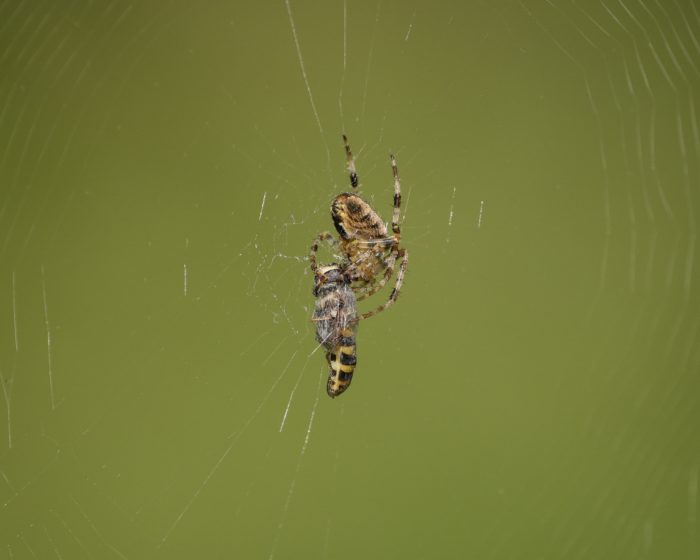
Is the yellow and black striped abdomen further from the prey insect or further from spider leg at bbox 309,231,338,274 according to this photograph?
spider leg at bbox 309,231,338,274

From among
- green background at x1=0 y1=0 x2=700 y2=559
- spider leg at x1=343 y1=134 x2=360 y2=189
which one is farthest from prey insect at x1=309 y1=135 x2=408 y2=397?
green background at x1=0 y1=0 x2=700 y2=559

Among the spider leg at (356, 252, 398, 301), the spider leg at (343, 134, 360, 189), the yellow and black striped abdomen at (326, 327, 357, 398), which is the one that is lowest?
the yellow and black striped abdomen at (326, 327, 357, 398)

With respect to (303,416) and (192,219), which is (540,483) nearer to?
(303,416)

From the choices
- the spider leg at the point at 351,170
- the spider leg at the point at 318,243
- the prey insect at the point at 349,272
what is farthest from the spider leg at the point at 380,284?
the spider leg at the point at 351,170

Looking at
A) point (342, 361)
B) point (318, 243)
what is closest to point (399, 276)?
point (318, 243)

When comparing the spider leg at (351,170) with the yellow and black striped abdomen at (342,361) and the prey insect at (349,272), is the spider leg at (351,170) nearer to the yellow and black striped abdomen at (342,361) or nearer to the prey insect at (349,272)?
the prey insect at (349,272)

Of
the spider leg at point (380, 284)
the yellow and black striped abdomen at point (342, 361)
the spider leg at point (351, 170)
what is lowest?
the yellow and black striped abdomen at point (342, 361)

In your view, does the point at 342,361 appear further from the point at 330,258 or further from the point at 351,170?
the point at 351,170
